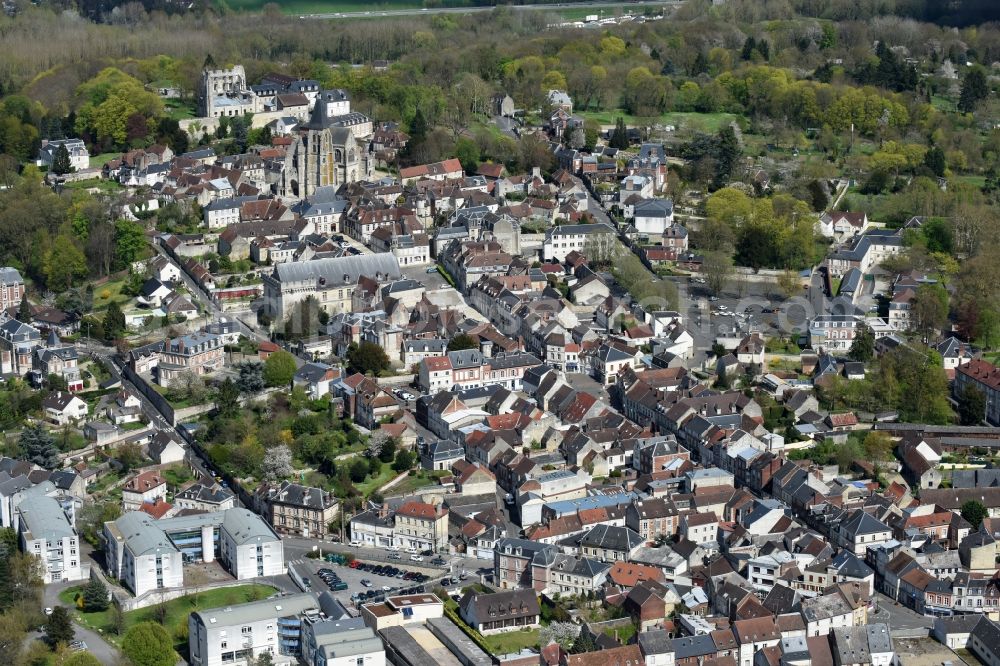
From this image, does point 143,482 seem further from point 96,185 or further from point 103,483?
point 96,185

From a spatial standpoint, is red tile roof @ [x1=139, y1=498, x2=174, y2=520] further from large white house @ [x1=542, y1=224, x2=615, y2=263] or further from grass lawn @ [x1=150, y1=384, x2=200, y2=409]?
large white house @ [x1=542, y1=224, x2=615, y2=263]

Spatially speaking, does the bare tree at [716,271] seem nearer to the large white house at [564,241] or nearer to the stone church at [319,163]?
the large white house at [564,241]

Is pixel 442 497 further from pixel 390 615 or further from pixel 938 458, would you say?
pixel 938 458

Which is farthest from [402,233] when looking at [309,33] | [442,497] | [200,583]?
[309,33]

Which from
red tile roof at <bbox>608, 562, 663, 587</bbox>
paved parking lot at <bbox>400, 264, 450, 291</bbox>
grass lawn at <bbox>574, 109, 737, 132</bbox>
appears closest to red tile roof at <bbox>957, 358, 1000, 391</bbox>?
red tile roof at <bbox>608, 562, 663, 587</bbox>

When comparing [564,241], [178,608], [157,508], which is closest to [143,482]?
[157,508]
